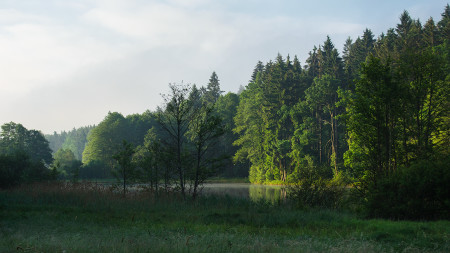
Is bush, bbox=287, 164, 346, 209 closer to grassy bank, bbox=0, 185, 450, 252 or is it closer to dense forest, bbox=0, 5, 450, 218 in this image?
dense forest, bbox=0, 5, 450, 218

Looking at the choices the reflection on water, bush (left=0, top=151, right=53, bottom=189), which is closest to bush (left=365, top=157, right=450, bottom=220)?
the reflection on water

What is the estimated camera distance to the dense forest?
72.1 feet

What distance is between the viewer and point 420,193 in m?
14.6

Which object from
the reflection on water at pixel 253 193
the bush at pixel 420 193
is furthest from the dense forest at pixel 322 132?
the reflection on water at pixel 253 193

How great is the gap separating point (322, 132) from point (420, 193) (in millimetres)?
49762

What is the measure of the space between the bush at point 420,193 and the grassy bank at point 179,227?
1628mm

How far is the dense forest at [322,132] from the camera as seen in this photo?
72.1 ft

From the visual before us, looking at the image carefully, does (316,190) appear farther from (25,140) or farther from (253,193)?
(25,140)

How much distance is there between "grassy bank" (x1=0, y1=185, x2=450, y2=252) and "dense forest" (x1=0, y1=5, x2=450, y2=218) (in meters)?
2.99

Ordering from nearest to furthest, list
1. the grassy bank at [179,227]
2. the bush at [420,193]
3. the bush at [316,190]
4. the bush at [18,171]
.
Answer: the grassy bank at [179,227], the bush at [420,193], the bush at [316,190], the bush at [18,171]

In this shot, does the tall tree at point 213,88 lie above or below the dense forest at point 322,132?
above

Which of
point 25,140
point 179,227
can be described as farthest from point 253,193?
point 25,140

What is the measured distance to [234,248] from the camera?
7613mm

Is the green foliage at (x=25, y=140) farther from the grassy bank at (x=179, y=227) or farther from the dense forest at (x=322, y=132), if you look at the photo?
the grassy bank at (x=179, y=227)
